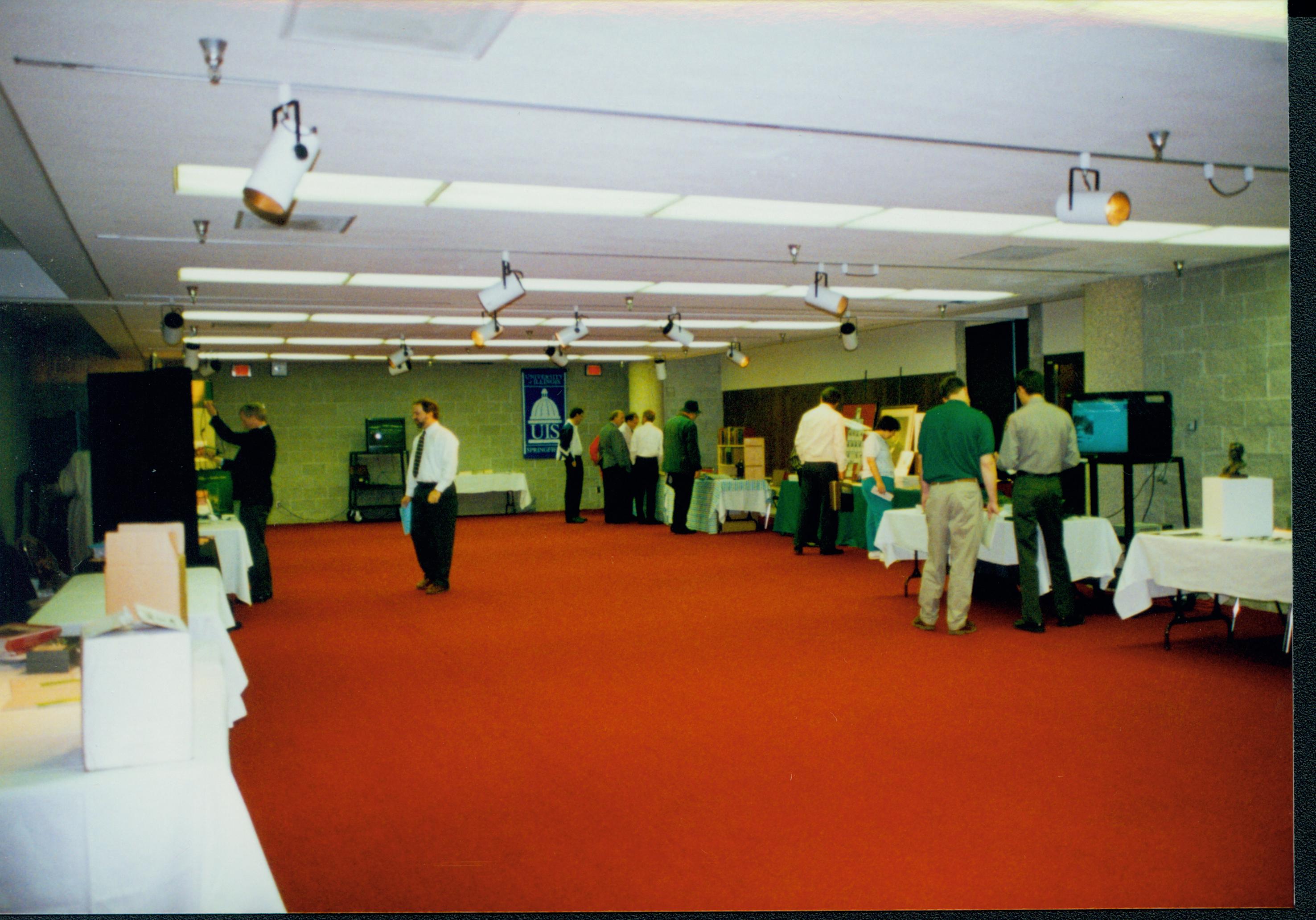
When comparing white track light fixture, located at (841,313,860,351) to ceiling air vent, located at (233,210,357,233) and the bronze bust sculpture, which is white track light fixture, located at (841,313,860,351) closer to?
the bronze bust sculpture

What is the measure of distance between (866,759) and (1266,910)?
1.31 metres

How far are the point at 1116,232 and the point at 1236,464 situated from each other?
1.64m

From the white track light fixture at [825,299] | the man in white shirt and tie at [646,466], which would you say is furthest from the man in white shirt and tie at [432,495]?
the man in white shirt and tie at [646,466]

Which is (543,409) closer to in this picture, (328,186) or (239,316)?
(239,316)

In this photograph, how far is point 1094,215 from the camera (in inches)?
162

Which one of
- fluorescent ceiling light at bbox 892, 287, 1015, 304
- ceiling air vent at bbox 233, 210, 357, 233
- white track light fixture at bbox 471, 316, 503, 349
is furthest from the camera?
fluorescent ceiling light at bbox 892, 287, 1015, 304

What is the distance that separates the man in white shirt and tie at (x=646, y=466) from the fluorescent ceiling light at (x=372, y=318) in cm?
360

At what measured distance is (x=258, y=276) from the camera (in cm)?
714

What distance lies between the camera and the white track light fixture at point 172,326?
791cm

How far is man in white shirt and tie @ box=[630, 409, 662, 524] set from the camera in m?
12.9

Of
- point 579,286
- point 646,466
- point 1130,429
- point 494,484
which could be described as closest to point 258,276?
point 579,286

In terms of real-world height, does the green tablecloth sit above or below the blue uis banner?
below

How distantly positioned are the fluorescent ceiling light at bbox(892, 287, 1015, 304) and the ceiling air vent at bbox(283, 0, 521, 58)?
20.5 feet

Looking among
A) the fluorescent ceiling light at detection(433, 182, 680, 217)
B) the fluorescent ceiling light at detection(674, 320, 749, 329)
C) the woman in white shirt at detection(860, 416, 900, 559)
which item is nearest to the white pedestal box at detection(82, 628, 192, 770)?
the fluorescent ceiling light at detection(433, 182, 680, 217)
